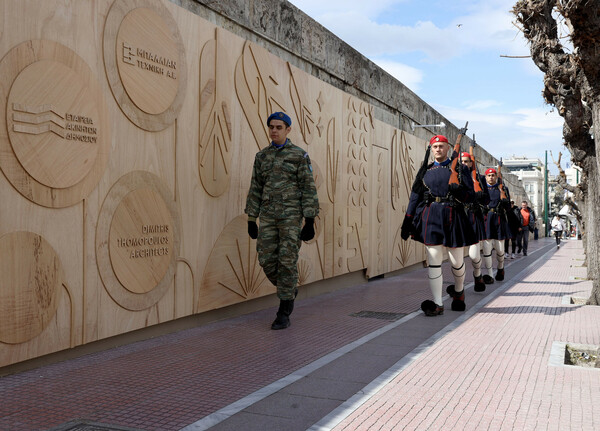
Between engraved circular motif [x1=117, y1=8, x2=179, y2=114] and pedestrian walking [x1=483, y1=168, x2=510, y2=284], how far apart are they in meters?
7.16

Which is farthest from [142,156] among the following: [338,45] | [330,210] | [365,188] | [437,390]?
[365,188]

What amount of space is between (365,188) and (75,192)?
23.8 ft

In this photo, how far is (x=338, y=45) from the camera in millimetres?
10211

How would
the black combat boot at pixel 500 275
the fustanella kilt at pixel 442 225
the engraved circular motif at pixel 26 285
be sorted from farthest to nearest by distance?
the black combat boot at pixel 500 275 < the fustanella kilt at pixel 442 225 < the engraved circular motif at pixel 26 285

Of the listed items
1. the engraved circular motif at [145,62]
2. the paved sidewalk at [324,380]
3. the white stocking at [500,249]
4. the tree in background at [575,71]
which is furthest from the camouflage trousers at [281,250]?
the white stocking at [500,249]

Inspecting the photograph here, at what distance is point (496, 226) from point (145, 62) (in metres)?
8.19

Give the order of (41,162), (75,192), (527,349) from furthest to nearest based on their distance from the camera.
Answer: (527,349)
(75,192)
(41,162)

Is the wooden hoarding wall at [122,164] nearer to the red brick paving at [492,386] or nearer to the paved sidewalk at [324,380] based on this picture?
the paved sidewalk at [324,380]

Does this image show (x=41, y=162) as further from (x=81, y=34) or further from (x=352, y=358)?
(x=352, y=358)

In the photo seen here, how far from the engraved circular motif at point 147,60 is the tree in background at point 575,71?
4.55m

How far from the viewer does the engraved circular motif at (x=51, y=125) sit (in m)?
4.12

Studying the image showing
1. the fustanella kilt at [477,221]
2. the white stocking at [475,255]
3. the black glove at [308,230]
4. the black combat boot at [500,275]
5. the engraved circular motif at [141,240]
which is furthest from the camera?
the black combat boot at [500,275]

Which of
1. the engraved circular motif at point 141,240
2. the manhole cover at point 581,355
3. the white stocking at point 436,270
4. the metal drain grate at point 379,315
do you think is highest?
the engraved circular motif at point 141,240

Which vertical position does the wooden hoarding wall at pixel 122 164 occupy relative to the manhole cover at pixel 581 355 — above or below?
above
